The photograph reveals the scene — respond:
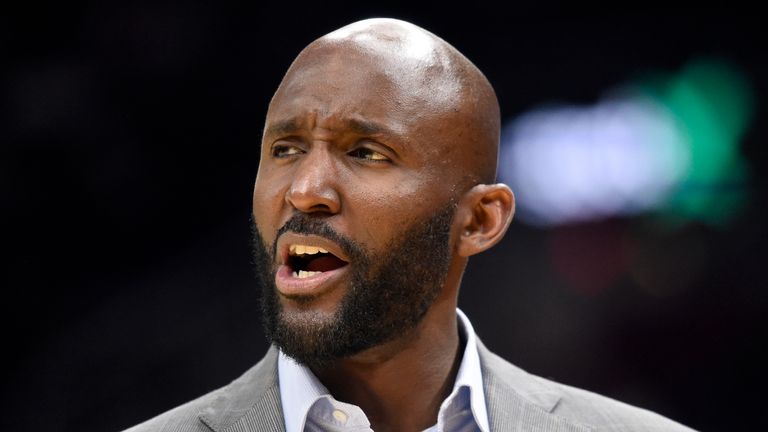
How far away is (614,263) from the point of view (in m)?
4.41

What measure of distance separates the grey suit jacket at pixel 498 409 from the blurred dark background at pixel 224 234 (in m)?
1.35

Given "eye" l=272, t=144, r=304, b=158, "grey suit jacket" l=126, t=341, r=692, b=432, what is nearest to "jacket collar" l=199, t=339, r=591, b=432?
"grey suit jacket" l=126, t=341, r=692, b=432

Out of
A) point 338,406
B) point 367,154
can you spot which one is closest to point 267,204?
point 367,154

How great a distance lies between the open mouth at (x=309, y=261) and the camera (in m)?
2.46

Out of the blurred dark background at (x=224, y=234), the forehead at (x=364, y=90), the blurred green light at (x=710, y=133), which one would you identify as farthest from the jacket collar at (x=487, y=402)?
the blurred green light at (x=710, y=133)

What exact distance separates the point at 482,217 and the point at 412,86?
0.38m

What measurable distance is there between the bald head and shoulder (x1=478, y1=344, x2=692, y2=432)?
1.61ft

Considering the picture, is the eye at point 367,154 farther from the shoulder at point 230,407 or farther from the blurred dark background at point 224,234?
the blurred dark background at point 224,234

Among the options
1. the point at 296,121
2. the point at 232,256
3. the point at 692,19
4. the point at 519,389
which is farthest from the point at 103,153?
the point at 692,19

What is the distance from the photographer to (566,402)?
2.79 metres

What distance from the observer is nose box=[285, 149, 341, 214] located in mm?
2420

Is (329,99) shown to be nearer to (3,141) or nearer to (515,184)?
(3,141)

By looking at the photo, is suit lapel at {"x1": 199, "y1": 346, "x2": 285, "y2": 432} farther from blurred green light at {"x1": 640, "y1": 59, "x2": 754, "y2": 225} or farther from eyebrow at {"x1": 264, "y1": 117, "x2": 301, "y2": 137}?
blurred green light at {"x1": 640, "y1": 59, "x2": 754, "y2": 225}

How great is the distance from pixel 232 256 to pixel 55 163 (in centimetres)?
74
